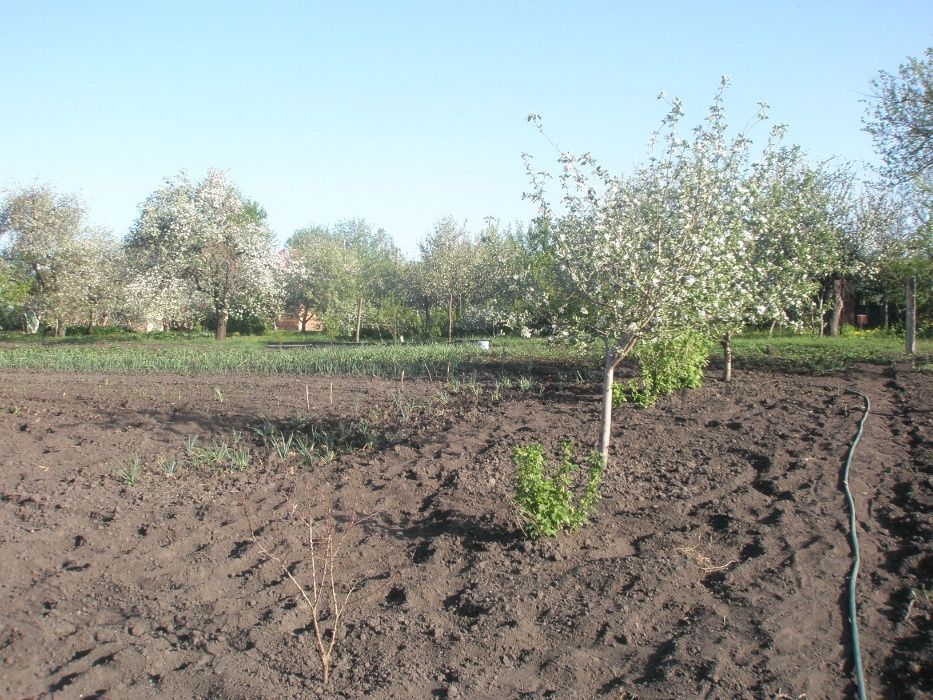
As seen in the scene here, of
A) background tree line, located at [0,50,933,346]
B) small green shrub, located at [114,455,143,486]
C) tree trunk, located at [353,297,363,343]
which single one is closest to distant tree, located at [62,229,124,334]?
background tree line, located at [0,50,933,346]

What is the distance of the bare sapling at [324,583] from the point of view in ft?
13.1

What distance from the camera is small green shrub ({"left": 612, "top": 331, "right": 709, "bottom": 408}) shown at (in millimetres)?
9930

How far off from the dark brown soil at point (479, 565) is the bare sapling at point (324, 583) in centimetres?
8

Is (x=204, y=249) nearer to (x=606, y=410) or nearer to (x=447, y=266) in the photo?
(x=447, y=266)

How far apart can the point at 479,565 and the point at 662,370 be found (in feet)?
18.6

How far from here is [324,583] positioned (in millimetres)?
5191

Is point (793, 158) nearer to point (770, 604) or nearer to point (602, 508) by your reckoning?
point (602, 508)

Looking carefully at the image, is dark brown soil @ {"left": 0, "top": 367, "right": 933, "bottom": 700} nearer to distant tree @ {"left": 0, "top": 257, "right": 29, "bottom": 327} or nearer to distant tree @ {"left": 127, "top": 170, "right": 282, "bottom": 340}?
distant tree @ {"left": 0, "top": 257, "right": 29, "bottom": 327}

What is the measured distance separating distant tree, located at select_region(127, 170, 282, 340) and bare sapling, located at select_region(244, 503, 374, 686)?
2620 cm

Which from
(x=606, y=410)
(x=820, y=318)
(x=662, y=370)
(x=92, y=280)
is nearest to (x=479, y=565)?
(x=606, y=410)

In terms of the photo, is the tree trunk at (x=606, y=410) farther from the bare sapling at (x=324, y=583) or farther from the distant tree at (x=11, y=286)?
the distant tree at (x=11, y=286)

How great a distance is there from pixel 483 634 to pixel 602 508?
7.49ft

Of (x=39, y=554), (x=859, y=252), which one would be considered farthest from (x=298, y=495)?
(x=859, y=252)

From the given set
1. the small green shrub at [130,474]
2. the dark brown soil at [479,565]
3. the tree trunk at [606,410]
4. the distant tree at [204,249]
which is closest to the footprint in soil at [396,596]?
the dark brown soil at [479,565]
